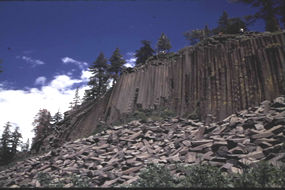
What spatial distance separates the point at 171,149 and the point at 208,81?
5765mm

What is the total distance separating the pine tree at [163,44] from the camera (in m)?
41.6

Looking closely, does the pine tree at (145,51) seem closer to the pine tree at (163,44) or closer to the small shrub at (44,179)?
the pine tree at (163,44)

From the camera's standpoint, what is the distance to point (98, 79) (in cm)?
3594

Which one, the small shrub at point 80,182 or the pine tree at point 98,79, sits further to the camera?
the pine tree at point 98,79

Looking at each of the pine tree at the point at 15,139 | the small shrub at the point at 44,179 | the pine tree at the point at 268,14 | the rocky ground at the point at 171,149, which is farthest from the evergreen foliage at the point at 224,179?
the pine tree at the point at 15,139

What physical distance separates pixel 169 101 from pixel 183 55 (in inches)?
156

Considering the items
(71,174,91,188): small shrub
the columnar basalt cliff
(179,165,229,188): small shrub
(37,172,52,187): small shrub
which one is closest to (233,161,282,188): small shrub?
(179,165,229,188): small shrub

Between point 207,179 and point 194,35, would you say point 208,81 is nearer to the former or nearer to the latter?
point 207,179

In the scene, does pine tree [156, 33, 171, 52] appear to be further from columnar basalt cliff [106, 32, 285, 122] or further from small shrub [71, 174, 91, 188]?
small shrub [71, 174, 91, 188]

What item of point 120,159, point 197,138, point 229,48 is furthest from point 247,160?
point 229,48

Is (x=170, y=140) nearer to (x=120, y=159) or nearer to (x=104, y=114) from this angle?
(x=120, y=159)

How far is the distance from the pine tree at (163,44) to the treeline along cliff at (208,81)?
23.7m

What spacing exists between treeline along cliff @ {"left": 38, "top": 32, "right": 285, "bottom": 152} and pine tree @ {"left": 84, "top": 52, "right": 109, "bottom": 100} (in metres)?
16.5

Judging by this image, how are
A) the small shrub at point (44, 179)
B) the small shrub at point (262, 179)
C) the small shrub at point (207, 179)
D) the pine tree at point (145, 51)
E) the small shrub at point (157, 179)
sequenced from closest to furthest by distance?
the small shrub at point (262, 179)
the small shrub at point (207, 179)
the small shrub at point (157, 179)
the small shrub at point (44, 179)
the pine tree at point (145, 51)
